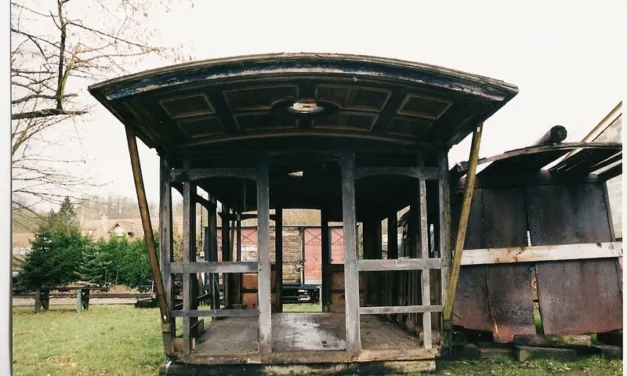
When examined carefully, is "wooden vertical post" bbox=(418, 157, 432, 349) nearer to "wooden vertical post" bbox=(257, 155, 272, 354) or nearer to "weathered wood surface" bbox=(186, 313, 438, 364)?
"weathered wood surface" bbox=(186, 313, 438, 364)

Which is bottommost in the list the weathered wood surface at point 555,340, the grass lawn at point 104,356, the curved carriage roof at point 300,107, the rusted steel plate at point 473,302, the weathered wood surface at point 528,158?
the grass lawn at point 104,356

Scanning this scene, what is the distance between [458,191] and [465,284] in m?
1.20

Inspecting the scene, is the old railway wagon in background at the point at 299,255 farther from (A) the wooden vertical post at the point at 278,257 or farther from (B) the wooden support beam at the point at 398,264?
(B) the wooden support beam at the point at 398,264

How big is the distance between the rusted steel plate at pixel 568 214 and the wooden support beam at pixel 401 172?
1733 mm

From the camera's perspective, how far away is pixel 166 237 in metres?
5.74

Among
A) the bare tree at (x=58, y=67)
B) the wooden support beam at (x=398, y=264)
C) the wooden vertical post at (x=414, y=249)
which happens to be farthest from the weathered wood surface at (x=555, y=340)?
the bare tree at (x=58, y=67)

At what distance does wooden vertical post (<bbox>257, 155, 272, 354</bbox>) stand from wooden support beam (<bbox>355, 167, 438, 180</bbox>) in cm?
104

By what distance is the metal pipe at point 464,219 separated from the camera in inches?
203

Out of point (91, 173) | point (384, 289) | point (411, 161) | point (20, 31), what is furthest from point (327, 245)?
point (20, 31)

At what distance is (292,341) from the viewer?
629cm

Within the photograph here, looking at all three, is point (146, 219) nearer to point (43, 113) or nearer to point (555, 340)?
point (43, 113)

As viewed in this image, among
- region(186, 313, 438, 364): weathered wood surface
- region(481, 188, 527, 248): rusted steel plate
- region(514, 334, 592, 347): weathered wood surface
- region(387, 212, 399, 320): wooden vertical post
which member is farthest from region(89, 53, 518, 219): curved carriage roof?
region(514, 334, 592, 347): weathered wood surface

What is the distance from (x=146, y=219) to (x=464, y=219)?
123 inches

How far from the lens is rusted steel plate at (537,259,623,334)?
6.56 meters
